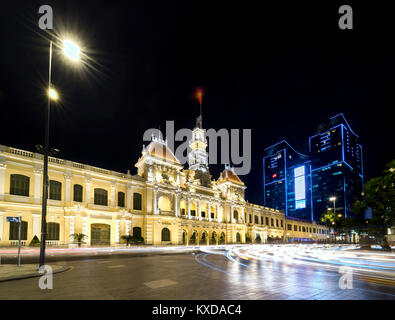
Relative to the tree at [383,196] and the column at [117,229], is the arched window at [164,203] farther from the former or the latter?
the tree at [383,196]

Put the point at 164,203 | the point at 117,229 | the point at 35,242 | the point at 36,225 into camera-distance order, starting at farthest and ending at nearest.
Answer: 1. the point at 164,203
2. the point at 117,229
3. the point at 36,225
4. the point at 35,242

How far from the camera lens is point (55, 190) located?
3359cm

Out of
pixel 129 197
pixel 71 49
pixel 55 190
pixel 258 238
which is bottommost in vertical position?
pixel 258 238

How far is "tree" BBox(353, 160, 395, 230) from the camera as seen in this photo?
2777cm

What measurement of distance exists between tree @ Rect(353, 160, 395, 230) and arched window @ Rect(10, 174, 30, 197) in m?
40.6

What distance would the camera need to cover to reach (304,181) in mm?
183125

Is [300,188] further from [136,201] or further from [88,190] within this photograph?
[88,190]

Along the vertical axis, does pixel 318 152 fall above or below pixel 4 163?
above

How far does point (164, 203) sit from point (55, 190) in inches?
799

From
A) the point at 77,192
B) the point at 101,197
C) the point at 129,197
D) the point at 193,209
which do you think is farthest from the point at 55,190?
the point at 193,209

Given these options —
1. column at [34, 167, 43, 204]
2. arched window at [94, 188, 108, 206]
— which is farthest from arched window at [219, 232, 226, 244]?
column at [34, 167, 43, 204]
